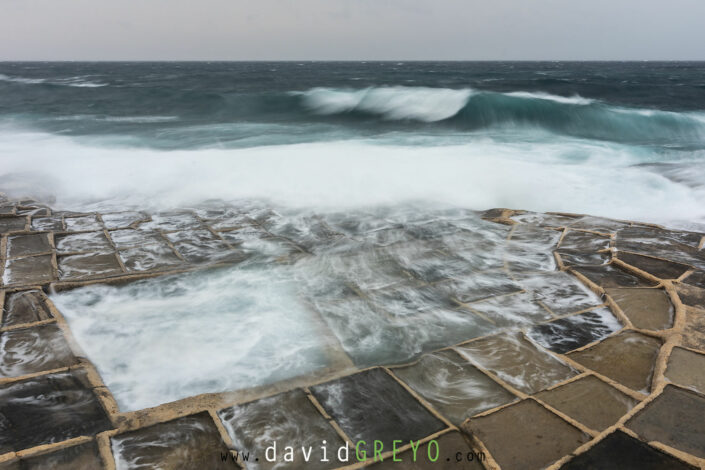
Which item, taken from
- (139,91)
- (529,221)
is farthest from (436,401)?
(139,91)

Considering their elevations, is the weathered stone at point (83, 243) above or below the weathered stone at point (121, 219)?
below

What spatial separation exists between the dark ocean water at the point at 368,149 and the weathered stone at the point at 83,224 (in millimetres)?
1145

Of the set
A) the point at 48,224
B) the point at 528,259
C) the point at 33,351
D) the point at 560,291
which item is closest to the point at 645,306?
the point at 560,291

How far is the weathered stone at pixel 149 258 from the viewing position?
15.0 feet

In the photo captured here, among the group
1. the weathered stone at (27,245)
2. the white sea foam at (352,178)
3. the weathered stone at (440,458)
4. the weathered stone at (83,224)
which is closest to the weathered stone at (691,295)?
the weathered stone at (440,458)

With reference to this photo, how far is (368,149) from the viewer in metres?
11.8

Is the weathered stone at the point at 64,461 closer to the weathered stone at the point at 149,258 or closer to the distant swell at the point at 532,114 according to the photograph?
the weathered stone at the point at 149,258

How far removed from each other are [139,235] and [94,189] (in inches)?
118

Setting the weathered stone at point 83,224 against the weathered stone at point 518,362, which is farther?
the weathered stone at point 83,224

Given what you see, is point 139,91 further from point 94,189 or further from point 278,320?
point 278,320

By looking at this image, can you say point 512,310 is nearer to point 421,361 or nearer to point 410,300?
point 410,300

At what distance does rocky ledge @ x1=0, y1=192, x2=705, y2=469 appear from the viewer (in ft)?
7.73

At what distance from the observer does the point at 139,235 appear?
17.7 ft

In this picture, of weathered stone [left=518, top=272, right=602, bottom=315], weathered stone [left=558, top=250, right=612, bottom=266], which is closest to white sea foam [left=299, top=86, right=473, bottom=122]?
weathered stone [left=558, top=250, right=612, bottom=266]
